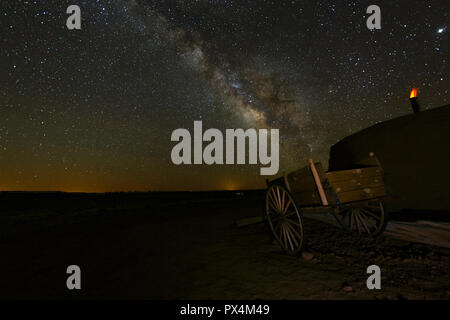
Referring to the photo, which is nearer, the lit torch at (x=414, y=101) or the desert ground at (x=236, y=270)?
the desert ground at (x=236, y=270)

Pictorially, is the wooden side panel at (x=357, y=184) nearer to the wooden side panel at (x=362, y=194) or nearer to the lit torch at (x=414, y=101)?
the wooden side panel at (x=362, y=194)

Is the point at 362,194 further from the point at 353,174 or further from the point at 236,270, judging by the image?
the point at 236,270

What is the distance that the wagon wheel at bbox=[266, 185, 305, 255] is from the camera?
140 inches

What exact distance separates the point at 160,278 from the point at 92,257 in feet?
7.07

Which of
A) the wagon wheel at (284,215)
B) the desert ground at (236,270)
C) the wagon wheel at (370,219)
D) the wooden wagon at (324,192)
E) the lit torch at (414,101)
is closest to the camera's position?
the desert ground at (236,270)

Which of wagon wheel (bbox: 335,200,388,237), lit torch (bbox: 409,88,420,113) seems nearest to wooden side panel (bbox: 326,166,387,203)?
wagon wheel (bbox: 335,200,388,237)

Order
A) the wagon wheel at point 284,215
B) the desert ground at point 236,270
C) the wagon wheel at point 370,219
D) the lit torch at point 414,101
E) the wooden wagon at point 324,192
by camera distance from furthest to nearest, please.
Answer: the lit torch at point 414,101
the wagon wheel at point 370,219
the wagon wheel at point 284,215
the wooden wagon at point 324,192
the desert ground at point 236,270

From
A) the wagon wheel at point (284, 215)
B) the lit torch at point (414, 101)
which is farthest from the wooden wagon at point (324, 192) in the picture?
the lit torch at point (414, 101)

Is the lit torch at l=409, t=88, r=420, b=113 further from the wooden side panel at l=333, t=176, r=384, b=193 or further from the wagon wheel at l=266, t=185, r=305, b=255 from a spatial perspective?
the wagon wheel at l=266, t=185, r=305, b=255

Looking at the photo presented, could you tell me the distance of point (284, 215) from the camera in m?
3.81

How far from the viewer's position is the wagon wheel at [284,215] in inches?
140
